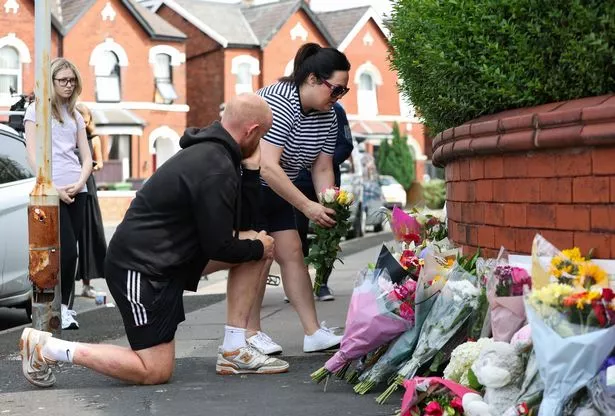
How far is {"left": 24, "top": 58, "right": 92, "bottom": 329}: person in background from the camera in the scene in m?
8.34

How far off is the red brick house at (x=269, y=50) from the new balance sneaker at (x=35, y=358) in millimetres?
38423

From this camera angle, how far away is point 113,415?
5.16m

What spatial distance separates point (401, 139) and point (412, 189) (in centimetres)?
244

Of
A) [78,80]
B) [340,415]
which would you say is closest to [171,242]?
[340,415]

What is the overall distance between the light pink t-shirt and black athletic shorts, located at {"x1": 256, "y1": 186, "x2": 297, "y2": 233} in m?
2.19

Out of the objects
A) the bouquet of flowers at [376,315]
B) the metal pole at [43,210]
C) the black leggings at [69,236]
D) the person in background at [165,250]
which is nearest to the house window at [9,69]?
the black leggings at [69,236]

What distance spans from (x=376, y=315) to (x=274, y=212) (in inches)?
67.1

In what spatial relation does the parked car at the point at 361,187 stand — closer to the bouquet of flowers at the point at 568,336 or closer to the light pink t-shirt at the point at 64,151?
the light pink t-shirt at the point at 64,151

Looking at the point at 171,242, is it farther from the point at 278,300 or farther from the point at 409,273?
the point at 278,300

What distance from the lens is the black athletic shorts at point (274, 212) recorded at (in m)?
6.87

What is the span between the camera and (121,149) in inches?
1697

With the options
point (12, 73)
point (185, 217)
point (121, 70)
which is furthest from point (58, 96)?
point (121, 70)

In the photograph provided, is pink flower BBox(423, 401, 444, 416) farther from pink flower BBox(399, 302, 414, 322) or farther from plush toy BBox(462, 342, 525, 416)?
pink flower BBox(399, 302, 414, 322)

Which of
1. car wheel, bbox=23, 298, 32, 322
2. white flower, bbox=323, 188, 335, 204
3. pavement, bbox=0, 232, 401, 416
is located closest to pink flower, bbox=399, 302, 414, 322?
pavement, bbox=0, 232, 401, 416
